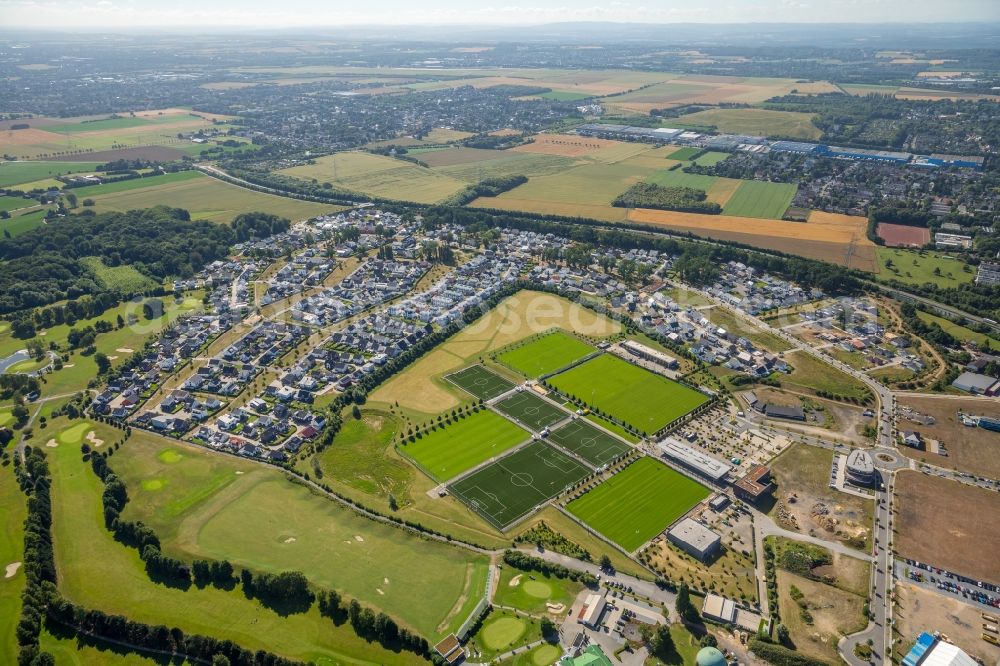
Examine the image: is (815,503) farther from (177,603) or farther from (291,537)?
(177,603)

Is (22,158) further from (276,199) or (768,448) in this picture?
(768,448)

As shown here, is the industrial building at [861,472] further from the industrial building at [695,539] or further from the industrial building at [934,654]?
the industrial building at [934,654]

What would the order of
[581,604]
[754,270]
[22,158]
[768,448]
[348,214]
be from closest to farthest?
[581,604], [768,448], [754,270], [348,214], [22,158]

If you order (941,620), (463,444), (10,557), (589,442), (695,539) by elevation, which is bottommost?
(10,557)

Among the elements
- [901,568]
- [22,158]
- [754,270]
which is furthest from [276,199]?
[901,568]

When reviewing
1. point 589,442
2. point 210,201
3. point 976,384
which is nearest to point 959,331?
point 976,384

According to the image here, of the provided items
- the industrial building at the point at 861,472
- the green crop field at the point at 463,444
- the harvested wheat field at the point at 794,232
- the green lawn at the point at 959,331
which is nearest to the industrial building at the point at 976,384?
the green lawn at the point at 959,331
